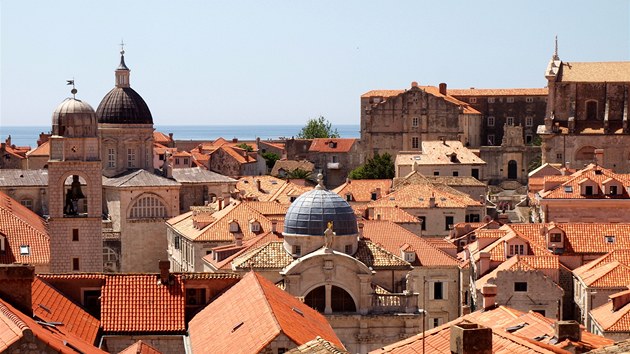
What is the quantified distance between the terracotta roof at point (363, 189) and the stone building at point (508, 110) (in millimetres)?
36370

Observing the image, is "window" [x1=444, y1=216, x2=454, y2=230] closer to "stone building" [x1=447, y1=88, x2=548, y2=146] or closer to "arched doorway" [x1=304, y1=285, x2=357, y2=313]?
"arched doorway" [x1=304, y1=285, x2=357, y2=313]

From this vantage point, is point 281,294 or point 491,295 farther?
point 491,295

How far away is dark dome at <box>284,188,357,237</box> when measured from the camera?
47.4 meters

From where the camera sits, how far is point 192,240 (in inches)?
2591

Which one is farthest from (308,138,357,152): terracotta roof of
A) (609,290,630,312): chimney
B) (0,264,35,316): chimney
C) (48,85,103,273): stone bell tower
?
(0,264,35,316): chimney

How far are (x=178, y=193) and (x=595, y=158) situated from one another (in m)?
29.8

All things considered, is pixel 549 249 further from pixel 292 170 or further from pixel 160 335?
pixel 292 170

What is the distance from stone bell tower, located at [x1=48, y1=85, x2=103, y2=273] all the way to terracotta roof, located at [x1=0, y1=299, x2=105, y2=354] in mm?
19445

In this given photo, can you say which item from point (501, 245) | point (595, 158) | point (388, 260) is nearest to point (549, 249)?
point (501, 245)

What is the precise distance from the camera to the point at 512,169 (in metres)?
115

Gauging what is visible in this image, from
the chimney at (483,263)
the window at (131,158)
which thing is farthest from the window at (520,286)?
the window at (131,158)

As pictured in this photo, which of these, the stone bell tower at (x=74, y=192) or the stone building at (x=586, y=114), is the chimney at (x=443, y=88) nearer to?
the stone building at (x=586, y=114)

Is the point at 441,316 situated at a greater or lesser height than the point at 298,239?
lesser

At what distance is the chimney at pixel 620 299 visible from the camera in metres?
46.9
